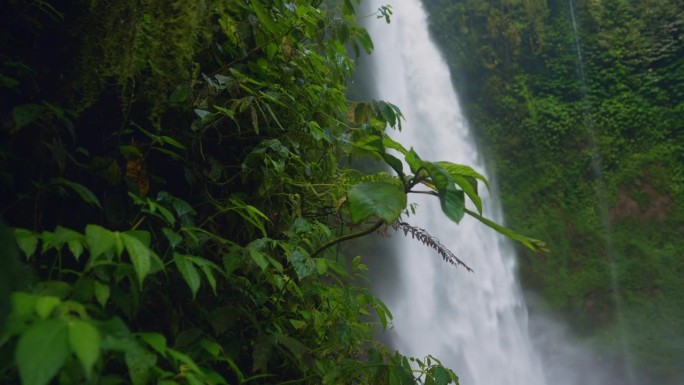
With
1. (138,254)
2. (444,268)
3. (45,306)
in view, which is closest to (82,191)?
(138,254)

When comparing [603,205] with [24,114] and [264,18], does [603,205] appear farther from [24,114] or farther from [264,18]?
[24,114]

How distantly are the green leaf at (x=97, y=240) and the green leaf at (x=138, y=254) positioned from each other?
0.02m

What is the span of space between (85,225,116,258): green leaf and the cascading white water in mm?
5084

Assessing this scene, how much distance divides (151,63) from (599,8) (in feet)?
32.9

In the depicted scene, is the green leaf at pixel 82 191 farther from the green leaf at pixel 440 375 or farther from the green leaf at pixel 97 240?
the green leaf at pixel 440 375

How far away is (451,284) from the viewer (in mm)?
7000

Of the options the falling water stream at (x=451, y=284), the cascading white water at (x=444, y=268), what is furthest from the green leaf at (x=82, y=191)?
the falling water stream at (x=451, y=284)

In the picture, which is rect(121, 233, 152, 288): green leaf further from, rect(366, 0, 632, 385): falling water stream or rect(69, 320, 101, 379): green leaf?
rect(366, 0, 632, 385): falling water stream

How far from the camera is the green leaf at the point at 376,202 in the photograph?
32.3 inches

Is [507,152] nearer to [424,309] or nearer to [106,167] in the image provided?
[424,309]

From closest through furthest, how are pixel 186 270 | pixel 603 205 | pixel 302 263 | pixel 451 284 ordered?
pixel 186 270 → pixel 302 263 → pixel 451 284 → pixel 603 205

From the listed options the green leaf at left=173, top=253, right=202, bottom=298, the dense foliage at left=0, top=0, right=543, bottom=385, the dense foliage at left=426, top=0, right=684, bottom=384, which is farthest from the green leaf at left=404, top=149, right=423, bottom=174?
the dense foliage at left=426, top=0, right=684, bottom=384

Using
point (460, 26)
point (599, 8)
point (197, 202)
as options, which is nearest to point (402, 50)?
point (460, 26)

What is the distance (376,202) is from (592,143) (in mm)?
8703
